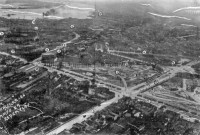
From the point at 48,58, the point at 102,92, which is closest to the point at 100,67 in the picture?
the point at 102,92

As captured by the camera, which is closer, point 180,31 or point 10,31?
point 10,31

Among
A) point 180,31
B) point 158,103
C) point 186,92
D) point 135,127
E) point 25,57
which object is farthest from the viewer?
point 180,31

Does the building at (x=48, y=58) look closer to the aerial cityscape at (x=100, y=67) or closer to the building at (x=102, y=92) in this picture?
the aerial cityscape at (x=100, y=67)

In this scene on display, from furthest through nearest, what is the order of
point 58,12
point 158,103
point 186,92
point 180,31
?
1. point 180,31
2. point 58,12
3. point 186,92
4. point 158,103

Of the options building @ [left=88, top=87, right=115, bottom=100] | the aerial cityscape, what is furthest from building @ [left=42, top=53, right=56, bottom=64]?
building @ [left=88, top=87, right=115, bottom=100]

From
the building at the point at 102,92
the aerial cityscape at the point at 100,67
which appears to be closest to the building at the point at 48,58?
the aerial cityscape at the point at 100,67

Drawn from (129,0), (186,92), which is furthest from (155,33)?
(186,92)

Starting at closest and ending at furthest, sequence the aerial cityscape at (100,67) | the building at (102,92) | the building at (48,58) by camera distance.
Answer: the aerial cityscape at (100,67) → the building at (102,92) → the building at (48,58)

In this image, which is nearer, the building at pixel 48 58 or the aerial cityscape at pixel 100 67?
the aerial cityscape at pixel 100 67

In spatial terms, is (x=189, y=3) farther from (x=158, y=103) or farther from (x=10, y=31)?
(x=10, y=31)
